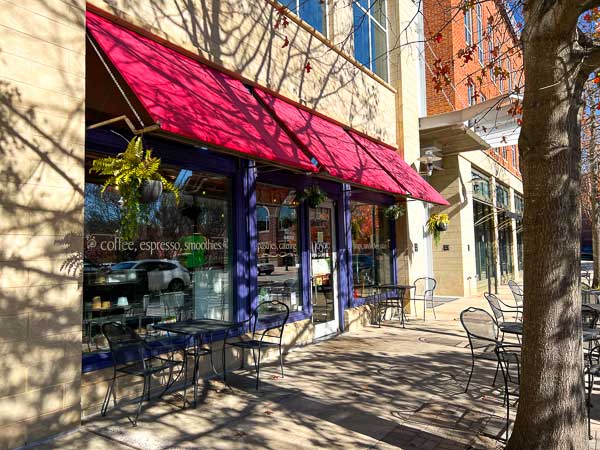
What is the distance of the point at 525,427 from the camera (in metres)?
3.44

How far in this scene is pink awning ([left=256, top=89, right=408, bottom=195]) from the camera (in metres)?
6.96

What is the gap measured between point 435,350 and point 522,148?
16.0 feet

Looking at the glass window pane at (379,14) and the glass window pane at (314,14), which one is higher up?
the glass window pane at (379,14)

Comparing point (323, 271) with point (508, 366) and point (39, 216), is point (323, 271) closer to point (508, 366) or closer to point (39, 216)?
point (508, 366)

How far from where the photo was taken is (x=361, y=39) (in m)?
11.0

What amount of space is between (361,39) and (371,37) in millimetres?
675

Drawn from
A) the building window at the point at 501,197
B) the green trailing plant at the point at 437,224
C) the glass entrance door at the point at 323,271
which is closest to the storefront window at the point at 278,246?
the glass entrance door at the point at 323,271

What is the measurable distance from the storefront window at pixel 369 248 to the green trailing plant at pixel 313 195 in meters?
2.18

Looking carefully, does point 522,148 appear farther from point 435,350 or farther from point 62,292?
point 435,350

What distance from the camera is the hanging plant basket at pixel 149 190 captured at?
4.40 metres

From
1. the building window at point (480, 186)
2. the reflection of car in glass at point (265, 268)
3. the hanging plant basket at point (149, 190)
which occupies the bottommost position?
the reflection of car in glass at point (265, 268)

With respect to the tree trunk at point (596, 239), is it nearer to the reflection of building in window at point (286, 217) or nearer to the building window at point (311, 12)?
the building window at point (311, 12)

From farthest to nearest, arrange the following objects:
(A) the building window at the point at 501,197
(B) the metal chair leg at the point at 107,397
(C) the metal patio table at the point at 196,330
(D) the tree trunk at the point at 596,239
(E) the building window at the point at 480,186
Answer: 1. (A) the building window at the point at 501,197
2. (E) the building window at the point at 480,186
3. (D) the tree trunk at the point at 596,239
4. (C) the metal patio table at the point at 196,330
5. (B) the metal chair leg at the point at 107,397

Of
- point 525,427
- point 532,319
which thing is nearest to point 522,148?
point 532,319
